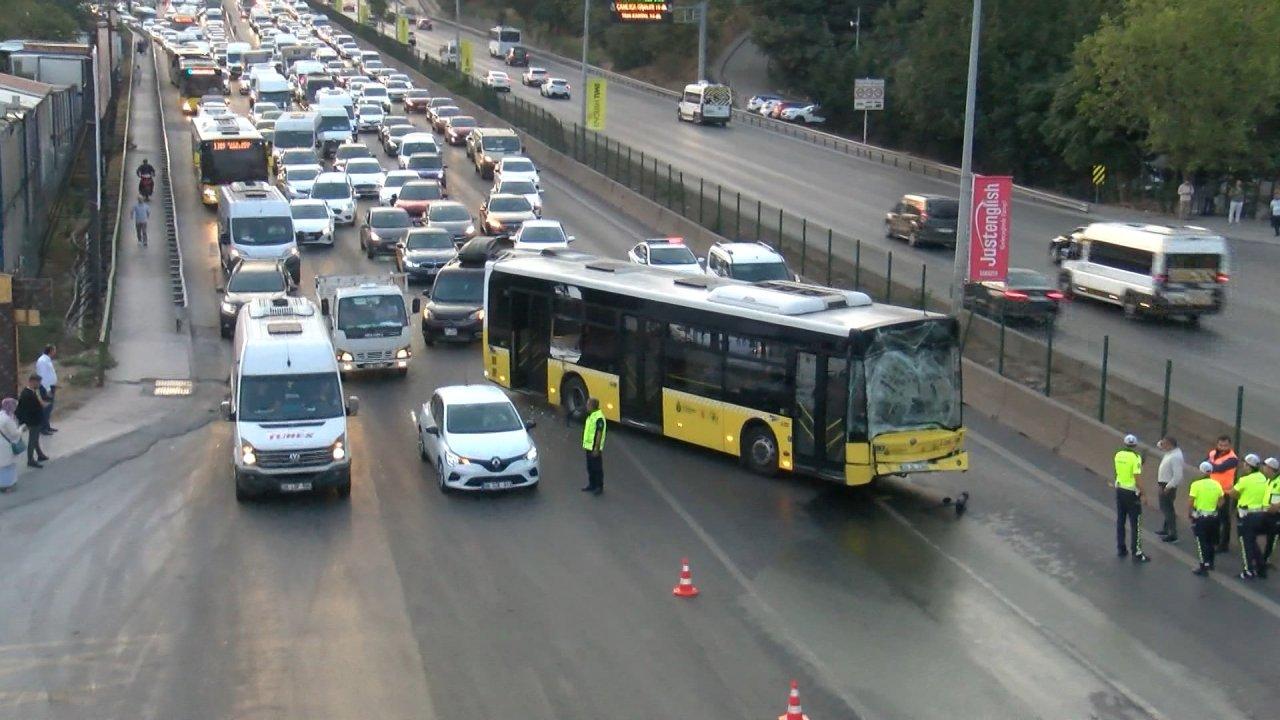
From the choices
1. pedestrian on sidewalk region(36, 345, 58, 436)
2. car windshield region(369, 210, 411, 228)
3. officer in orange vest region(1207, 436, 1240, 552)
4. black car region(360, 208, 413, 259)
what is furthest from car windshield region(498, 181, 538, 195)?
officer in orange vest region(1207, 436, 1240, 552)

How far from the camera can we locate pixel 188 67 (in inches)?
3243

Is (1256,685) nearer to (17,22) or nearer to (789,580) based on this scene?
(789,580)

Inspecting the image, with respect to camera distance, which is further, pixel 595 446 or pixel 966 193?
pixel 966 193

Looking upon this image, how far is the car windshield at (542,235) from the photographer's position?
40188 millimetres

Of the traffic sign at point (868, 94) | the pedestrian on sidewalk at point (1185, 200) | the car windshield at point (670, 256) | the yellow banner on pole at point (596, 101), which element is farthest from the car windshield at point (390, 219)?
the traffic sign at point (868, 94)

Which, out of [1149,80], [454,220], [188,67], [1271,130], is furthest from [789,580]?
[188,67]

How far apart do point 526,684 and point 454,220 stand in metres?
30.7

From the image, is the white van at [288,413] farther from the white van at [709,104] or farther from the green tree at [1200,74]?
the white van at [709,104]

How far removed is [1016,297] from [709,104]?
45844 mm

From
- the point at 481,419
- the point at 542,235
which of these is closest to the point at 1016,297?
the point at 542,235

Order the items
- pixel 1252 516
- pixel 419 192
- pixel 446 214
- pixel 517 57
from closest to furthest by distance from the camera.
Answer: pixel 1252 516 < pixel 446 214 < pixel 419 192 < pixel 517 57

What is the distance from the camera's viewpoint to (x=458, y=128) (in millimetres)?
68438

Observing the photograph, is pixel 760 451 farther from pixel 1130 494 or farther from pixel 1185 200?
pixel 1185 200

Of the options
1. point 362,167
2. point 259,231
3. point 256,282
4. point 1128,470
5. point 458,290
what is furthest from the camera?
point 362,167
